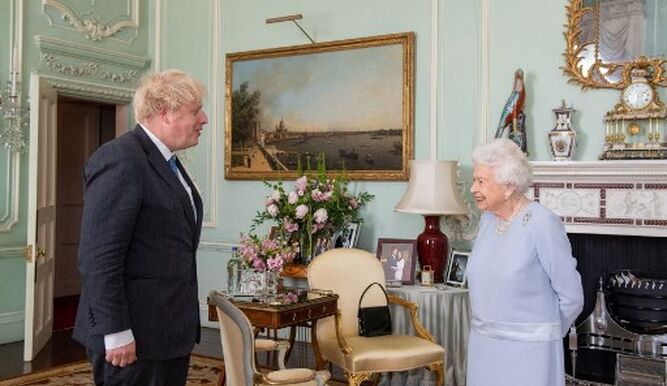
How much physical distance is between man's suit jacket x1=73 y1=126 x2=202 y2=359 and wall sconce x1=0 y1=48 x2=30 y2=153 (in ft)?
13.2

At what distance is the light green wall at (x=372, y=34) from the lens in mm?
4742

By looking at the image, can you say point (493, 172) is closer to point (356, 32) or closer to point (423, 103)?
point (423, 103)

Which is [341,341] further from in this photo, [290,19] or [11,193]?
[11,193]

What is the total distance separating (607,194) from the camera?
4.16m

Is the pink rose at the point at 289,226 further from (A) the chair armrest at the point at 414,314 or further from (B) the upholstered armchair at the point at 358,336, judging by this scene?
(A) the chair armrest at the point at 414,314

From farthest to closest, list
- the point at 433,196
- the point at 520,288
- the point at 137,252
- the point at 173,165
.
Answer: the point at 433,196, the point at 520,288, the point at 173,165, the point at 137,252

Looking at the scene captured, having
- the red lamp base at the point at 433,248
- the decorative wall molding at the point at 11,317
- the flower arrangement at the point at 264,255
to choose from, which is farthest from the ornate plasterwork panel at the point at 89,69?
the red lamp base at the point at 433,248

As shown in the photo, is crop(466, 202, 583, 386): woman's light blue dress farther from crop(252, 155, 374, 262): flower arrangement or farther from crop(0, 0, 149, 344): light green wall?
crop(0, 0, 149, 344): light green wall

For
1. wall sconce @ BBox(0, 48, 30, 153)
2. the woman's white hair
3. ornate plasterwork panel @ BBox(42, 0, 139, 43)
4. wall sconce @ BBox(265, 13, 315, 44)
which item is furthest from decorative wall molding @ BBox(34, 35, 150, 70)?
the woman's white hair

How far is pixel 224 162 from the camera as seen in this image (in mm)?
6293

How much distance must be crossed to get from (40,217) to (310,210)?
2075mm

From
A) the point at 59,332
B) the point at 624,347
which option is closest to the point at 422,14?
the point at 624,347

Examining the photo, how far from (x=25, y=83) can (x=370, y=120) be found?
2.95m

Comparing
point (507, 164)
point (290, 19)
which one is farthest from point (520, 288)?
point (290, 19)
